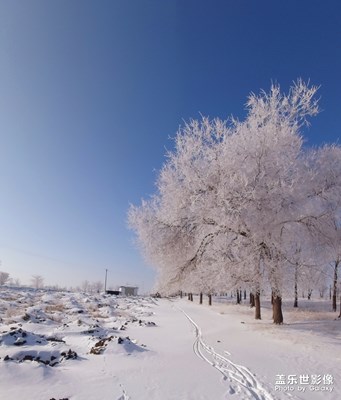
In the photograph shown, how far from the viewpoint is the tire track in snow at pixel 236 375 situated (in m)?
6.81

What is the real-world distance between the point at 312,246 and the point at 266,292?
129 inches

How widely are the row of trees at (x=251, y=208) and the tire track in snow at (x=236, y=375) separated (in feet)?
19.2

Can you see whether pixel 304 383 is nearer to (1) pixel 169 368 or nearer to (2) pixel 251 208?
(1) pixel 169 368

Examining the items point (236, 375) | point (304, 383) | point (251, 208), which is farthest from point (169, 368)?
point (251, 208)

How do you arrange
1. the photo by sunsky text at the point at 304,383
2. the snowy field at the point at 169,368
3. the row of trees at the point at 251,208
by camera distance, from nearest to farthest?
the snowy field at the point at 169,368, the photo by sunsky text at the point at 304,383, the row of trees at the point at 251,208

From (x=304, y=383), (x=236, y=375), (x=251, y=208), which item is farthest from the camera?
(x=251, y=208)

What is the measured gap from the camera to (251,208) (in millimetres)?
15461

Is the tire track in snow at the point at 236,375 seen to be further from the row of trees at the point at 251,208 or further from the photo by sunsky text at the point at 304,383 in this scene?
the row of trees at the point at 251,208

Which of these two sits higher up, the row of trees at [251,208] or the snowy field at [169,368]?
the row of trees at [251,208]

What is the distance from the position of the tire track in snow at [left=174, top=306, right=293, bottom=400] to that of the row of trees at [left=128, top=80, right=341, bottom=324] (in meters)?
5.86

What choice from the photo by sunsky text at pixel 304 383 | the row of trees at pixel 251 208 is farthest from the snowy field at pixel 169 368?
the row of trees at pixel 251 208

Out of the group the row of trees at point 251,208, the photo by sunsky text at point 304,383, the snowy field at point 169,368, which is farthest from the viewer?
the row of trees at point 251,208

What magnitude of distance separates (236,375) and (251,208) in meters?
8.36

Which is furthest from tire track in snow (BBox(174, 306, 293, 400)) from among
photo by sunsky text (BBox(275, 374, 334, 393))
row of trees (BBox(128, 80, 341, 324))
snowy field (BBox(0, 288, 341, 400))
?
row of trees (BBox(128, 80, 341, 324))
